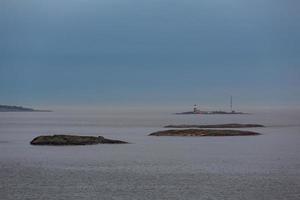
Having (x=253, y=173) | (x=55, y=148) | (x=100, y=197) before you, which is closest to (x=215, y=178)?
(x=253, y=173)

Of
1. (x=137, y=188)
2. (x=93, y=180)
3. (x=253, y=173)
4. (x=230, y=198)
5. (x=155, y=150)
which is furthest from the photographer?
(x=155, y=150)

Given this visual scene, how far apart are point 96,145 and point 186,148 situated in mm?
12152

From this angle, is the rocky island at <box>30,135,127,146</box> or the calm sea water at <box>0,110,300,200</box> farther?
the rocky island at <box>30,135,127,146</box>

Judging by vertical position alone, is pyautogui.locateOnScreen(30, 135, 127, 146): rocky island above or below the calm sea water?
above

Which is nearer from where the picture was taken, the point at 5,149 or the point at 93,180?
the point at 93,180

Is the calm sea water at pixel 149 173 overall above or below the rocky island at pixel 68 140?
below

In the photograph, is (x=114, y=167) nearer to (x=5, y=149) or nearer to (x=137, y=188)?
(x=137, y=188)

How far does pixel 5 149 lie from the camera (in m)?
79.4

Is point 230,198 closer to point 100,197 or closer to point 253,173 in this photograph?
point 100,197

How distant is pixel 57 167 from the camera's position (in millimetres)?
55938

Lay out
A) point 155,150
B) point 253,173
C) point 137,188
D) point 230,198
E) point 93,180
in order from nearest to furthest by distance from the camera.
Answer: point 230,198 < point 137,188 < point 93,180 < point 253,173 < point 155,150

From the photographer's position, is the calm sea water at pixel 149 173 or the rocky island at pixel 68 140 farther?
the rocky island at pixel 68 140

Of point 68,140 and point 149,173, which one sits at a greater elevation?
point 68,140

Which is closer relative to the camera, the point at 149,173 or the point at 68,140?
the point at 149,173
